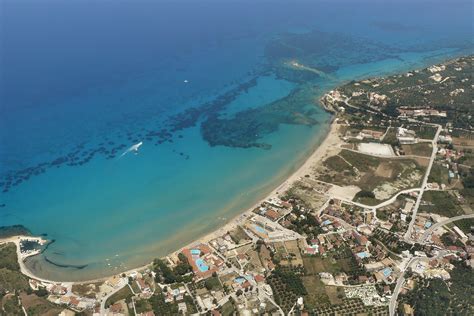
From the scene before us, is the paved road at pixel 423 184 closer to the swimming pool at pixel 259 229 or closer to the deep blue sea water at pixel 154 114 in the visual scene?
the swimming pool at pixel 259 229

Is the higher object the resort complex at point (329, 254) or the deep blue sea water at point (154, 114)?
the deep blue sea water at point (154, 114)

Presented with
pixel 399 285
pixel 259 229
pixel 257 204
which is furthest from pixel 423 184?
pixel 259 229

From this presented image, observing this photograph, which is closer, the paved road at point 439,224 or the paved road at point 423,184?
the paved road at point 439,224

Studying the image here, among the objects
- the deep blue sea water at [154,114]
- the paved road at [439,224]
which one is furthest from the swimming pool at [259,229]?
the paved road at [439,224]

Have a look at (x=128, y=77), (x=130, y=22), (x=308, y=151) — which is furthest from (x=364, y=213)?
(x=130, y=22)

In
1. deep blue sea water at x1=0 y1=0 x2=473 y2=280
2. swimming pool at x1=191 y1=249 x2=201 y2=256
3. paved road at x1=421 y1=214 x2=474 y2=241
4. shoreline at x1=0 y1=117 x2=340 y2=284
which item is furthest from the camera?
deep blue sea water at x1=0 y1=0 x2=473 y2=280

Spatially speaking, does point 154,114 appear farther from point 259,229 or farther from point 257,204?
point 259,229

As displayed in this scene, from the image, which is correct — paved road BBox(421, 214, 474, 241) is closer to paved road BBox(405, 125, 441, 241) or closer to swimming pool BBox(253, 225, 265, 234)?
Answer: paved road BBox(405, 125, 441, 241)

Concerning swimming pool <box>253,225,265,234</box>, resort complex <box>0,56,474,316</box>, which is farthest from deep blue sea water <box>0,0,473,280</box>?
swimming pool <box>253,225,265,234</box>
